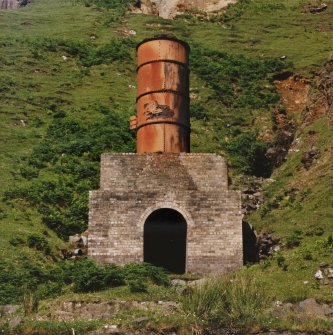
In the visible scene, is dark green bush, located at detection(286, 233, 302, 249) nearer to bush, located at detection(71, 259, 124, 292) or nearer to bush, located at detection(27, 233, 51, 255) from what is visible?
bush, located at detection(71, 259, 124, 292)

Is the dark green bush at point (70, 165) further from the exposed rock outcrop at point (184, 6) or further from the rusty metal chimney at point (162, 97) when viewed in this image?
the exposed rock outcrop at point (184, 6)

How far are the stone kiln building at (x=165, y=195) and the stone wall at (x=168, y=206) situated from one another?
32mm

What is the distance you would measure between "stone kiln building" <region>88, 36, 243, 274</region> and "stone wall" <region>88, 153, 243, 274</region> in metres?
0.03

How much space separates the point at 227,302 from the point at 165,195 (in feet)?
23.5

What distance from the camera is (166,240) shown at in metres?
30.4

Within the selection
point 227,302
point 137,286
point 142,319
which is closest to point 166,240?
point 137,286

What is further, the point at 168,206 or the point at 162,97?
the point at 162,97

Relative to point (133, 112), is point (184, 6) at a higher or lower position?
higher

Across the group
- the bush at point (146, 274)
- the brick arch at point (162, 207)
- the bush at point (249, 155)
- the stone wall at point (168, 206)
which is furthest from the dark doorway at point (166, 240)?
the bush at point (249, 155)

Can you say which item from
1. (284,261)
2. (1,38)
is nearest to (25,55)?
(1,38)

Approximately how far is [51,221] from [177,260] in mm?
4780

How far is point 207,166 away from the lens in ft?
96.1

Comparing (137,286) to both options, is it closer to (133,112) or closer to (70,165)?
(70,165)

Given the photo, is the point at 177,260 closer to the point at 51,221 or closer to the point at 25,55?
the point at 51,221
